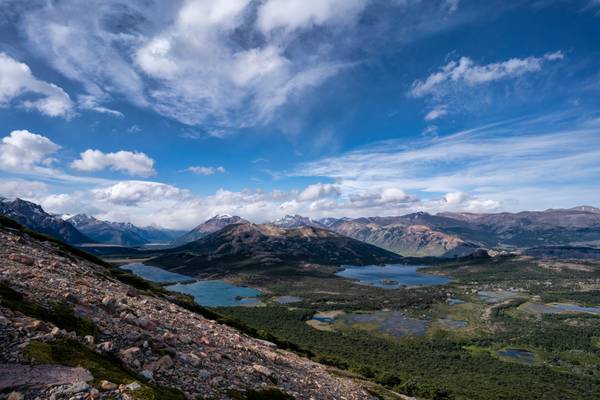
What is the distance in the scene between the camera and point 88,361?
16188mm

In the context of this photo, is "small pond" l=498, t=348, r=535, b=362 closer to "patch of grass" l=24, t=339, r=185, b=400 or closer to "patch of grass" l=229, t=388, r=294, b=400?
"patch of grass" l=229, t=388, r=294, b=400

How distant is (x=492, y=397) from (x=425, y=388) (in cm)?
3185

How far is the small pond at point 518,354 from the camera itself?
498 ft

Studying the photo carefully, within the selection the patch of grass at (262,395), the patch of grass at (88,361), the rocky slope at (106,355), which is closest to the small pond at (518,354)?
the rocky slope at (106,355)

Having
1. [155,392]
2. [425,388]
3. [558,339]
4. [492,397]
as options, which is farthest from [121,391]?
[558,339]

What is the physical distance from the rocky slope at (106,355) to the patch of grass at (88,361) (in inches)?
1.6

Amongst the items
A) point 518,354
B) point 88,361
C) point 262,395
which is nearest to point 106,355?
point 88,361

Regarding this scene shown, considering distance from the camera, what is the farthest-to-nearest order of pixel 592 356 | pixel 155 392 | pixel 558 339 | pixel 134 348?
pixel 558 339, pixel 592 356, pixel 134 348, pixel 155 392

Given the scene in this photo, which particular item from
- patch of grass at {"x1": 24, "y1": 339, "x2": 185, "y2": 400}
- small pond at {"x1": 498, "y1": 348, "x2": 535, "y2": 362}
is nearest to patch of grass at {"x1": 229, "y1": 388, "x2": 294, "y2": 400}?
patch of grass at {"x1": 24, "y1": 339, "x2": 185, "y2": 400}

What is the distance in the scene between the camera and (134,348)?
2084cm

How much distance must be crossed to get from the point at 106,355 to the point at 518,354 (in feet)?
630

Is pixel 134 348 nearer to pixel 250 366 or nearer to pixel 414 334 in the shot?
pixel 250 366

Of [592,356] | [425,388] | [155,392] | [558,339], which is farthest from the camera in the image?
[558,339]

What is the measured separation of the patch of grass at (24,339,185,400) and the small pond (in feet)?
601
